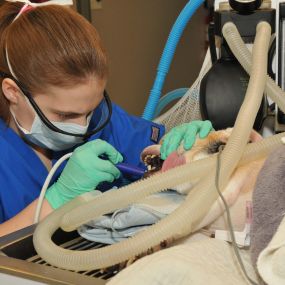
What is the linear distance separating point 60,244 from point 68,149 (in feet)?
1.76

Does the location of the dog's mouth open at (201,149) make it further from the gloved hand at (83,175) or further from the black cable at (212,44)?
the black cable at (212,44)

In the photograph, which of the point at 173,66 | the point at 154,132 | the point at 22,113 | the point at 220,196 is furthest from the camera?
the point at 173,66

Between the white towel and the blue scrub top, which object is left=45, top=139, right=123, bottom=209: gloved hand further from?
the white towel

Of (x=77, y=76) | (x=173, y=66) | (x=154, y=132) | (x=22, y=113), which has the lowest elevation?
(x=173, y=66)

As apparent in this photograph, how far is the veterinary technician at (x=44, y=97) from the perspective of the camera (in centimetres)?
104

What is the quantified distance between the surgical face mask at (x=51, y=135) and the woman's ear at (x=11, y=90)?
0.05m

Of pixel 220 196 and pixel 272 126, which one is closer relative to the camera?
pixel 220 196

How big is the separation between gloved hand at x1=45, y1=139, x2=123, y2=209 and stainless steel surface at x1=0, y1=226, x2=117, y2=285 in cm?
22

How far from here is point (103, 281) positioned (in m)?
0.56

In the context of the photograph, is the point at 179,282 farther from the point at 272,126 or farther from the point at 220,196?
the point at 272,126

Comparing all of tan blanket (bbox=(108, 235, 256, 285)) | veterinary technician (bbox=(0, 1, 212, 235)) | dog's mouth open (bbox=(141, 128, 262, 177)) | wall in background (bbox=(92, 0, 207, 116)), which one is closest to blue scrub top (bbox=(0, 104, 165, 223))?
veterinary technician (bbox=(0, 1, 212, 235))

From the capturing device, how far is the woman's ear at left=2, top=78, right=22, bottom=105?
109cm

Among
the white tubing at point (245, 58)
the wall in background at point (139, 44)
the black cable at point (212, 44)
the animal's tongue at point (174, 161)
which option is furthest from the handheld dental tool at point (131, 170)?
the wall in background at point (139, 44)

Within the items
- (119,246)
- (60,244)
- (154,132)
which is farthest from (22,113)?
(119,246)
